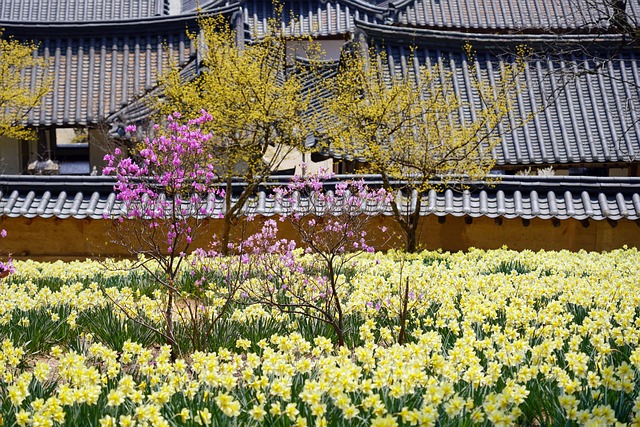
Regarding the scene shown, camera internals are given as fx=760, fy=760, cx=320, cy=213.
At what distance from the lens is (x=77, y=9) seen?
82.6 ft

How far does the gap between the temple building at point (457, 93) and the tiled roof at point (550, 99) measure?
30mm

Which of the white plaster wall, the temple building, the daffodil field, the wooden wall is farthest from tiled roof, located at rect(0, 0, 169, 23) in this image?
the daffodil field

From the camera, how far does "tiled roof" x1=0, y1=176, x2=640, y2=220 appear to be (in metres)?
10.7

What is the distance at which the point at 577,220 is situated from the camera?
11.1 m

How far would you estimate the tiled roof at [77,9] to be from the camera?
2495 cm

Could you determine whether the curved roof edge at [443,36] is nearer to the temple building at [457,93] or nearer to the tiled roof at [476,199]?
the temple building at [457,93]

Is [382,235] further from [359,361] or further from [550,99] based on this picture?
[359,361]

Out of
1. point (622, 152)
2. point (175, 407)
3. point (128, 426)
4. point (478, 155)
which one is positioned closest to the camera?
point (128, 426)

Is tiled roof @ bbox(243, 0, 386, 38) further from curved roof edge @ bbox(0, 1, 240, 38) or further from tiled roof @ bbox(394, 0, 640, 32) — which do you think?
curved roof edge @ bbox(0, 1, 240, 38)

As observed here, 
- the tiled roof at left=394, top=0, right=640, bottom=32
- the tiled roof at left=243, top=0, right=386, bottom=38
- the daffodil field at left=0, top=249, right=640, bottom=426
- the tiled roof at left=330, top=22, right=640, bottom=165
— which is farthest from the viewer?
the tiled roof at left=243, top=0, right=386, bottom=38

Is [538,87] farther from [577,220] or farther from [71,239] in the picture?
[71,239]

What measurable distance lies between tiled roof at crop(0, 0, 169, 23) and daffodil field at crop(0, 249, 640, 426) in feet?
64.8

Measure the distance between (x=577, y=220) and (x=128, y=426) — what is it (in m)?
9.07

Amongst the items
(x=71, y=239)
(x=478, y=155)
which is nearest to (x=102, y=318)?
(x=71, y=239)
